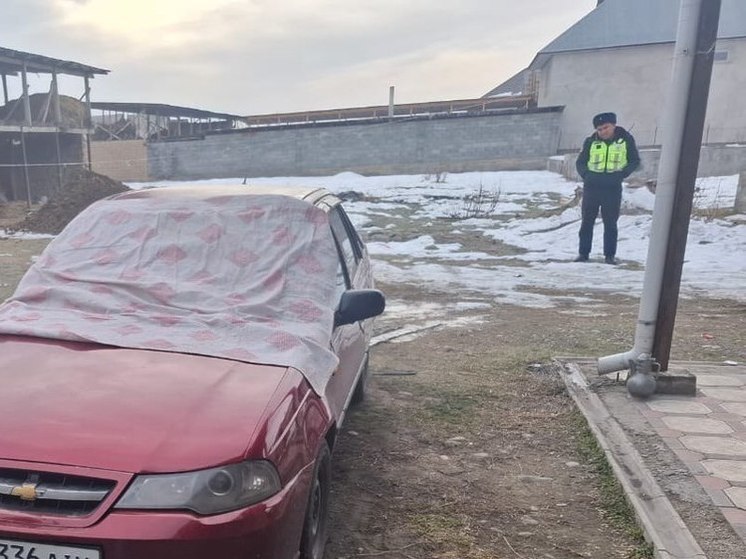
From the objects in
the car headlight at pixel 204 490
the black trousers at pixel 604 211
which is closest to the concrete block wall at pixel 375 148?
the black trousers at pixel 604 211

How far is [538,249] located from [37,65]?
63.6ft

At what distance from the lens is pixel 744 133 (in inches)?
1082

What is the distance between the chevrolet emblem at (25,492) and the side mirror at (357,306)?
1463 millimetres

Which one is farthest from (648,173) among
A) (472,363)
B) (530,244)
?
(472,363)

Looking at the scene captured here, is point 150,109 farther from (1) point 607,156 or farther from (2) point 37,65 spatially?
(1) point 607,156

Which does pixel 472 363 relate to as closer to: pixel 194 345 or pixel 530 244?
pixel 194 345

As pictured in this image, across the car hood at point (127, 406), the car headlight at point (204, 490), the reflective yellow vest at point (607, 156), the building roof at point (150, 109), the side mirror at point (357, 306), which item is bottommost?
the car headlight at point (204, 490)

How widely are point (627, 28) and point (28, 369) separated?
3073cm

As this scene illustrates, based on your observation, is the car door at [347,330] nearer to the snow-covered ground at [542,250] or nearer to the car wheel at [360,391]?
the car wheel at [360,391]

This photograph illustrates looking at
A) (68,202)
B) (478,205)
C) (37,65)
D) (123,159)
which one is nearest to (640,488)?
(478,205)

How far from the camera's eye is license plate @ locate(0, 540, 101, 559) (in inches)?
65.9

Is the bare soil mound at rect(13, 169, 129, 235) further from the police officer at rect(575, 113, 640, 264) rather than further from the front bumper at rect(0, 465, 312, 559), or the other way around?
the front bumper at rect(0, 465, 312, 559)

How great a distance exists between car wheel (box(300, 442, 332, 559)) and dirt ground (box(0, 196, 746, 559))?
0.24 m

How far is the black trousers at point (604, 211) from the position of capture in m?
9.90
